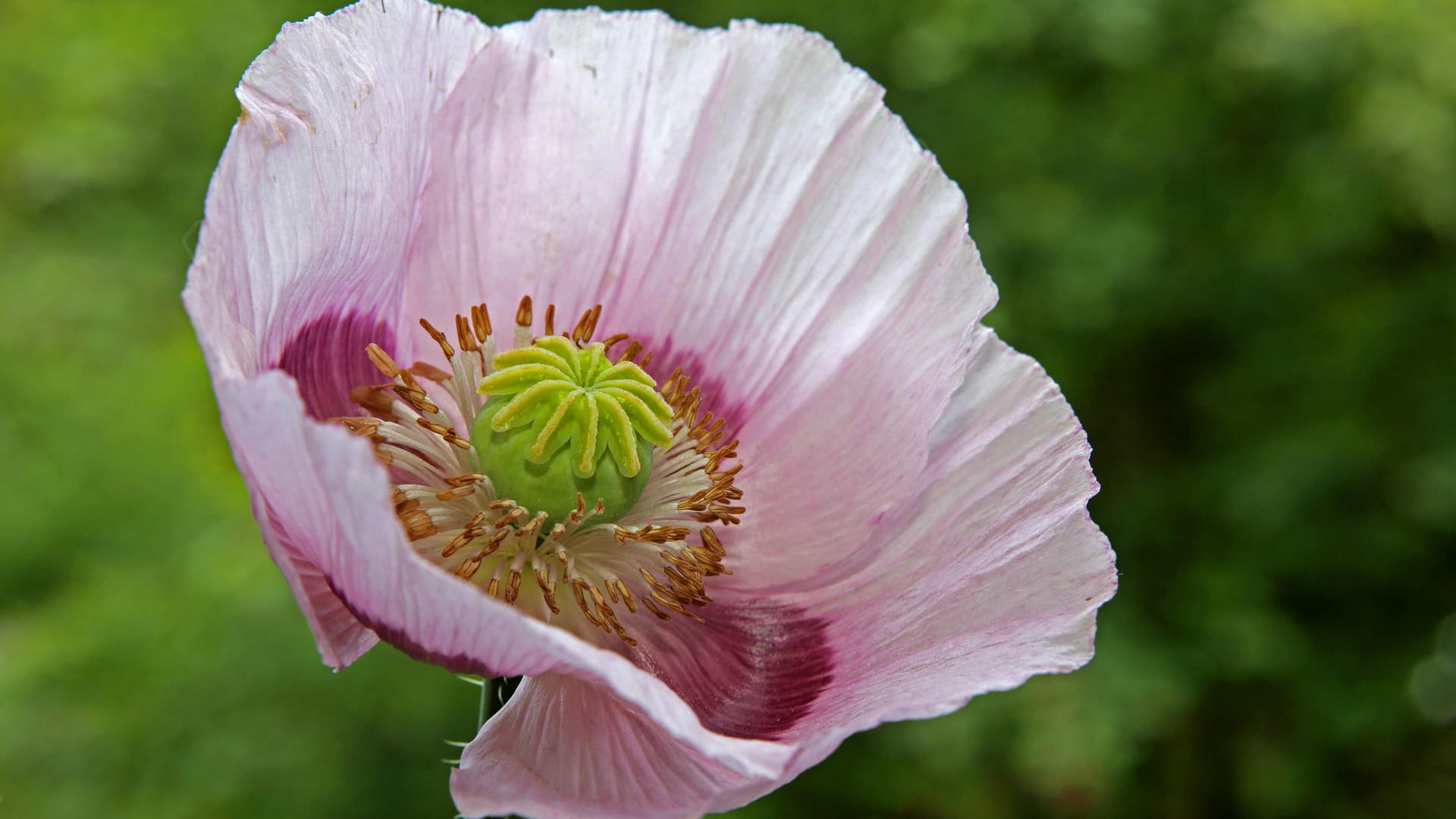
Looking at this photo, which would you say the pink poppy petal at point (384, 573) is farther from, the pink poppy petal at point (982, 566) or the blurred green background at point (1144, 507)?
the blurred green background at point (1144, 507)

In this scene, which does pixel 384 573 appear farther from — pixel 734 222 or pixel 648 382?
pixel 734 222

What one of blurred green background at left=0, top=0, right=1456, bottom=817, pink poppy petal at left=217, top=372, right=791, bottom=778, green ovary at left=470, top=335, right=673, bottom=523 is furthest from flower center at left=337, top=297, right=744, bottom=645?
blurred green background at left=0, top=0, right=1456, bottom=817

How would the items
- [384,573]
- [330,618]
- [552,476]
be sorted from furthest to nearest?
[552,476] → [330,618] → [384,573]

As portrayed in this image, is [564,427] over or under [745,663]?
over

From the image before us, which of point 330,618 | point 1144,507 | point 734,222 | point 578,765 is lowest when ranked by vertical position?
point 1144,507

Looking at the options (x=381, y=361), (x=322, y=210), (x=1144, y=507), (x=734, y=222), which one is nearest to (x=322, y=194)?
(x=322, y=210)

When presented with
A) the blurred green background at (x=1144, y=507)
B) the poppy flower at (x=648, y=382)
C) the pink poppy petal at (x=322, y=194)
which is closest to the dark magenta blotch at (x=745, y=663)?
the poppy flower at (x=648, y=382)
